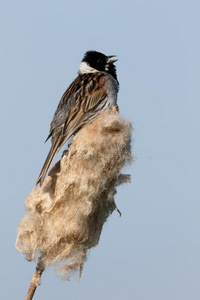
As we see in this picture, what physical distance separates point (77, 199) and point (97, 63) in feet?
6.65

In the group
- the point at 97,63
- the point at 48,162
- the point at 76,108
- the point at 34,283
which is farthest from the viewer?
the point at 97,63

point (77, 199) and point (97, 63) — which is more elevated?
point (97, 63)

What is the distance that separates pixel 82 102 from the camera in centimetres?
396

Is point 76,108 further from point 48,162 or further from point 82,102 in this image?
point 48,162

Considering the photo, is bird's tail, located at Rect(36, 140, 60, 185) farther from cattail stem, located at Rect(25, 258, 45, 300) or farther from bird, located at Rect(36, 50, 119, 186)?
cattail stem, located at Rect(25, 258, 45, 300)

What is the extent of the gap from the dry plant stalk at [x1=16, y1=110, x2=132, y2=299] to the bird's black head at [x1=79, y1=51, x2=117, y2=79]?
1.53m

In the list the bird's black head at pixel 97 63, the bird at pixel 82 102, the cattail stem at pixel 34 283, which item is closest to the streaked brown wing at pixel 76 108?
the bird at pixel 82 102

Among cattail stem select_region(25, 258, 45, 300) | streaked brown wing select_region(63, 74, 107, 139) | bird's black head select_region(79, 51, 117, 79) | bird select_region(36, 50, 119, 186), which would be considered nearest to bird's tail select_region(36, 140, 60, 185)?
bird select_region(36, 50, 119, 186)

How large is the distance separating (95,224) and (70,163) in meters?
→ 0.44

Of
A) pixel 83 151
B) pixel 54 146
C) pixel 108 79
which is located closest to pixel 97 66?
pixel 108 79

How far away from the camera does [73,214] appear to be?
Result: 298 centimetres

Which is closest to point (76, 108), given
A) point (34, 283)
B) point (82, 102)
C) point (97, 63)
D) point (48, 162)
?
point (82, 102)

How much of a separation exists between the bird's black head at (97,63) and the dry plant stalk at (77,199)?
5.01 ft

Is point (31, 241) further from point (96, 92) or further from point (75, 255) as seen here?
point (96, 92)
